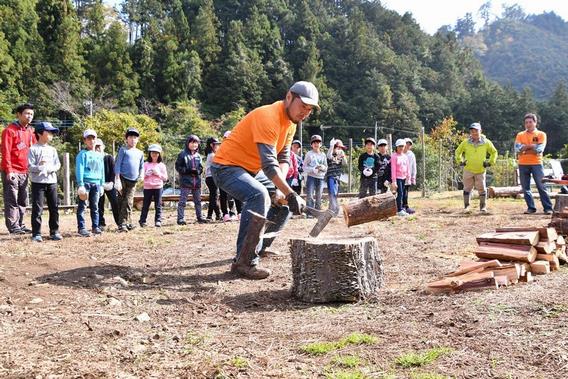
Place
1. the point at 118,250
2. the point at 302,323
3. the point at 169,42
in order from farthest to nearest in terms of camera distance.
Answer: the point at 169,42 < the point at 118,250 < the point at 302,323

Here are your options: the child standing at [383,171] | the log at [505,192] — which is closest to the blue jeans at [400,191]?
the child standing at [383,171]

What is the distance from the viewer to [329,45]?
7781 centimetres

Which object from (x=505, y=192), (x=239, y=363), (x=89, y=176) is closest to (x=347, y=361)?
(x=239, y=363)

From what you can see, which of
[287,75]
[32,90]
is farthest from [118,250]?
[287,75]

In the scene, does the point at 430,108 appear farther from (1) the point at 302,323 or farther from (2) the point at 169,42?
(1) the point at 302,323

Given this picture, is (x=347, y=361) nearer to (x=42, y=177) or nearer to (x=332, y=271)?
(x=332, y=271)

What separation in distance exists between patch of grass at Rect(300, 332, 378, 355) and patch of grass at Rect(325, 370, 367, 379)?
0.33 meters

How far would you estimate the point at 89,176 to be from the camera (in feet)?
26.6

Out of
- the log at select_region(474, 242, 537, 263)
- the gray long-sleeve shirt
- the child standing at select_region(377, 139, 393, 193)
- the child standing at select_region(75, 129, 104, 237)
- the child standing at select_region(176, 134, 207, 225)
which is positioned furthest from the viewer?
the child standing at select_region(377, 139, 393, 193)

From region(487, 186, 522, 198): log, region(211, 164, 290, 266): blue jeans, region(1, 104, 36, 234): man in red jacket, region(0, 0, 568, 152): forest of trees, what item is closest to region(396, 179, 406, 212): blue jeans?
region(211, 164, 290, 266): blue jeans

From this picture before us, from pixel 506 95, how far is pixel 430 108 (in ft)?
29.6

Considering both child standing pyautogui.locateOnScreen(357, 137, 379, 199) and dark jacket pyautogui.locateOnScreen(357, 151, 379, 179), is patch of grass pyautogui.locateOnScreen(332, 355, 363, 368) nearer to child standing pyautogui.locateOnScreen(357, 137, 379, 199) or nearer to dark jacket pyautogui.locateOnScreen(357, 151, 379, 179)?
child standing pyautogui.locateOnScreen(357, 137, 379, 199)

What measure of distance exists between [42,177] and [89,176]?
0.85 metres

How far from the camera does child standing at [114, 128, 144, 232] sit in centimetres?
873
